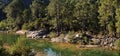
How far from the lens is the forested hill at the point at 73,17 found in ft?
263

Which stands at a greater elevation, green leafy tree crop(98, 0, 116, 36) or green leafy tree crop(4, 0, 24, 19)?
green leafy tree crop(4, 0, 24, 19)

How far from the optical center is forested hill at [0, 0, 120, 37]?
8019 centimetres

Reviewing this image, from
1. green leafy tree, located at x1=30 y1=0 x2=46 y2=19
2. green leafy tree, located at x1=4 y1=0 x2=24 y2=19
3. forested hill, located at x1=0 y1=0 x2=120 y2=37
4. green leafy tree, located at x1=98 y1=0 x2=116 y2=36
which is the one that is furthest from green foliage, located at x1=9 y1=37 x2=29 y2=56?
green leafy tree, located at x1=4 y1=0 x2=24 y2=19

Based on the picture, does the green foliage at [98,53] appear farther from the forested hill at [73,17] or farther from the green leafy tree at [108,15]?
the green leafy tree at [108,15]

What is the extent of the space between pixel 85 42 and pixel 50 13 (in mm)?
26829

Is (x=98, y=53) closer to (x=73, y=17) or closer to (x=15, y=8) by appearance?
(x=73, y=17)

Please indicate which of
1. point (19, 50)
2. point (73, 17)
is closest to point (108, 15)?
point (73, 17)

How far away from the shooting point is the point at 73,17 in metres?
92.6

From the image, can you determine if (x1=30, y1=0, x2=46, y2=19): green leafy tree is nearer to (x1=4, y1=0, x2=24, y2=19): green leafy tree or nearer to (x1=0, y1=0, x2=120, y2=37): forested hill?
(x1=0, y1=0, x2=120, y2=37): forested hill

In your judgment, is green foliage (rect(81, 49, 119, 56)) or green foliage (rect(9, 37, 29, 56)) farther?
green foliage (rect(81, 49, 119, 56))

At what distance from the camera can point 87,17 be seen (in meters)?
87.1

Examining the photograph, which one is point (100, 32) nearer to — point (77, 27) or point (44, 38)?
point (77, 27)

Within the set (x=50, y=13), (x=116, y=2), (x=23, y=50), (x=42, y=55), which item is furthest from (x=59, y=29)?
(x=23, y=50)

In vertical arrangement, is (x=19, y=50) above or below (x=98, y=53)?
above
